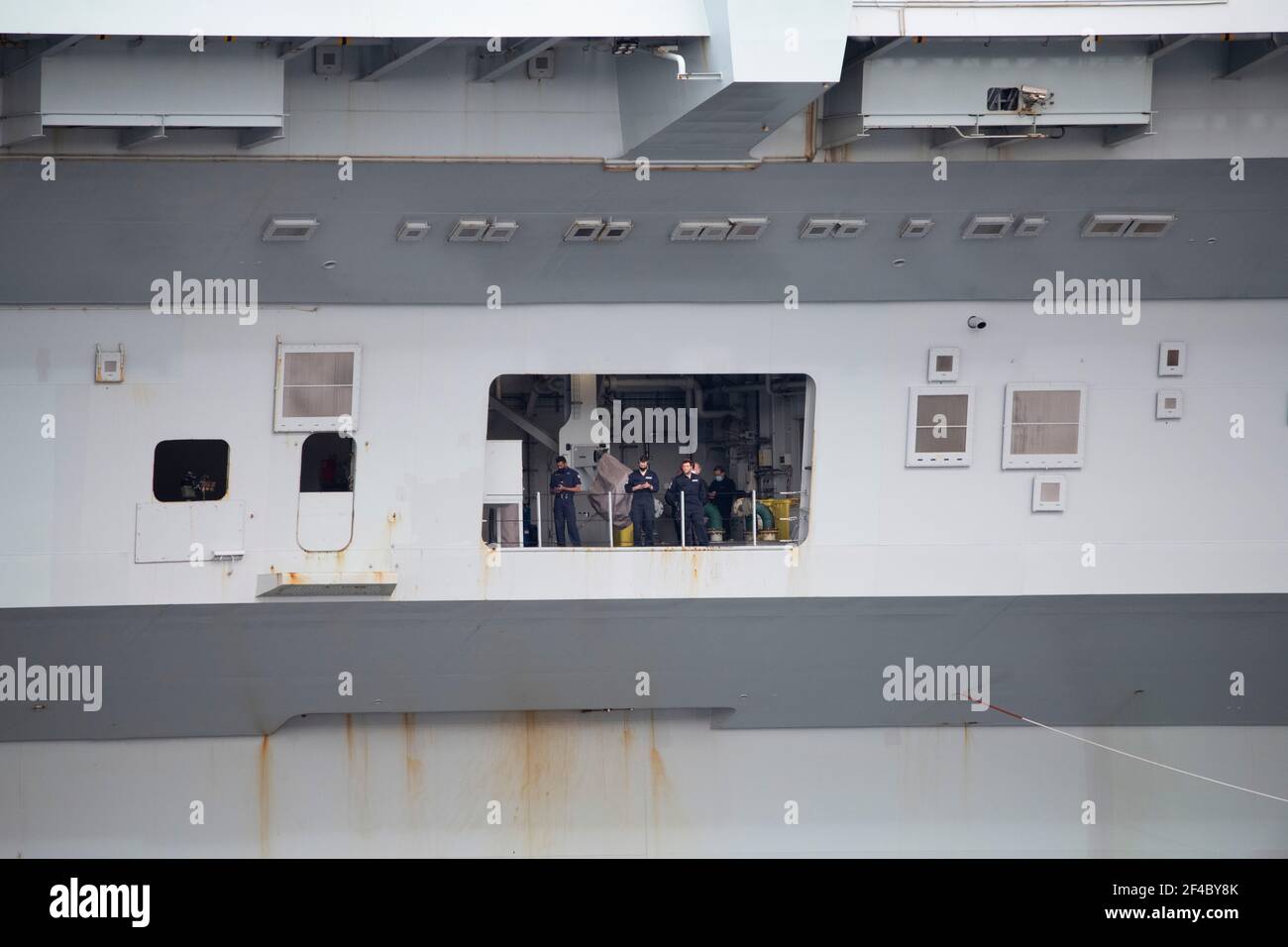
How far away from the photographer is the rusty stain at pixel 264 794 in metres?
9.83

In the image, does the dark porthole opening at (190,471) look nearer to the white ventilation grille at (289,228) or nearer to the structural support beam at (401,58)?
the white ventilation grille at (289,228)

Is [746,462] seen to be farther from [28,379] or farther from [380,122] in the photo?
[28,379]

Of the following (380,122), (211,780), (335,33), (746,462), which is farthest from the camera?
(746,462)

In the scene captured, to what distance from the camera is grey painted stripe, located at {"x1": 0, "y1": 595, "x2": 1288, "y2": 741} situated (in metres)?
9.52

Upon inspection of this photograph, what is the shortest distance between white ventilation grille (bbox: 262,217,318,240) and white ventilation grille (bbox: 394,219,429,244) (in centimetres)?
60

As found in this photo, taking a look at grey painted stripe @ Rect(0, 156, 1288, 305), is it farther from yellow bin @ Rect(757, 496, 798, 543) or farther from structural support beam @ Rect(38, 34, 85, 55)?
yellow bin @ Rect(757, 496, 798, 543)

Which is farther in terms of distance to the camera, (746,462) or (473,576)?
(746,462)

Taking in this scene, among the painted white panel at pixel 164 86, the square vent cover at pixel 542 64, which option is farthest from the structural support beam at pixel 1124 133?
the painted white panel at pixel 164 86

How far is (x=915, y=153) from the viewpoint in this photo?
31.0 ft

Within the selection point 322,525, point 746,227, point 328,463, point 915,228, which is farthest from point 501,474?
point 915,228

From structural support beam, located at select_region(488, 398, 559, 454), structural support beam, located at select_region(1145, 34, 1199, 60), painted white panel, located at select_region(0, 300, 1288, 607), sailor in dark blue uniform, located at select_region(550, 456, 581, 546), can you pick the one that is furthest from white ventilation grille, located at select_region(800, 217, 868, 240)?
structural support beam, located at select_region(488, 398, 559, 454)

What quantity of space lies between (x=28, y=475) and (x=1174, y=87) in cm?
880

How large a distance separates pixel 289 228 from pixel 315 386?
3.83 ft

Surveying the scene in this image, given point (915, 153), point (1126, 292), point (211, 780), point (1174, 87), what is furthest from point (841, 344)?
point (211, 780)
